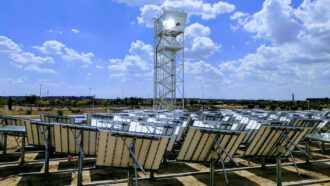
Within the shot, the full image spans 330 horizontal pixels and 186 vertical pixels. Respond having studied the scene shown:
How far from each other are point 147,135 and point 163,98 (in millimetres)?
25916

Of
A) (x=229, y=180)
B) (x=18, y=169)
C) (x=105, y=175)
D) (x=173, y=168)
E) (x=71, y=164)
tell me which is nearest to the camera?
(x=229, y=180)

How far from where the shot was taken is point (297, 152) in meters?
15.0

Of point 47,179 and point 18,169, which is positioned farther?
point 18,169

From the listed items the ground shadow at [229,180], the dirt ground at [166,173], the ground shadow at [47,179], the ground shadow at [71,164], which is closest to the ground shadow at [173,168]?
the dirt ground at [166,173]

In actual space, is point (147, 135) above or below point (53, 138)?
above

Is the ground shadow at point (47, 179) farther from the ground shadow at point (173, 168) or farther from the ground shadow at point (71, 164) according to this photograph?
the ground shadow at point (173, 168)

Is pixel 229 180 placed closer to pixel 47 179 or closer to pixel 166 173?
pixel 166 173

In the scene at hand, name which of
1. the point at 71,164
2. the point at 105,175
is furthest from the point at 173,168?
the point at 71,164

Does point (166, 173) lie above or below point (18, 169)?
below

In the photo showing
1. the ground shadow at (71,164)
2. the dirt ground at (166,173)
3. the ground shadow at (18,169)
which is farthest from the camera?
the ground shadow at (71,164)

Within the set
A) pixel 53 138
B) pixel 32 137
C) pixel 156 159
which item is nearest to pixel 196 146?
pixel 156 159

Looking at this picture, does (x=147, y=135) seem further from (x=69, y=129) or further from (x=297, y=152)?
(x=297, y=152)

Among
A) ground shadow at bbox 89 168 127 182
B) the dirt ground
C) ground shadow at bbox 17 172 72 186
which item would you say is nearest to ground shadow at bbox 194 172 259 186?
the dirt ground

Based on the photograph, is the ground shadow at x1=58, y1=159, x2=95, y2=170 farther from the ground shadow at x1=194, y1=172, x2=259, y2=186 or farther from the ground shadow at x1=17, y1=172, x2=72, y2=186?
the ground shadow at x1=194, y1=172, x2=259, y2=186
